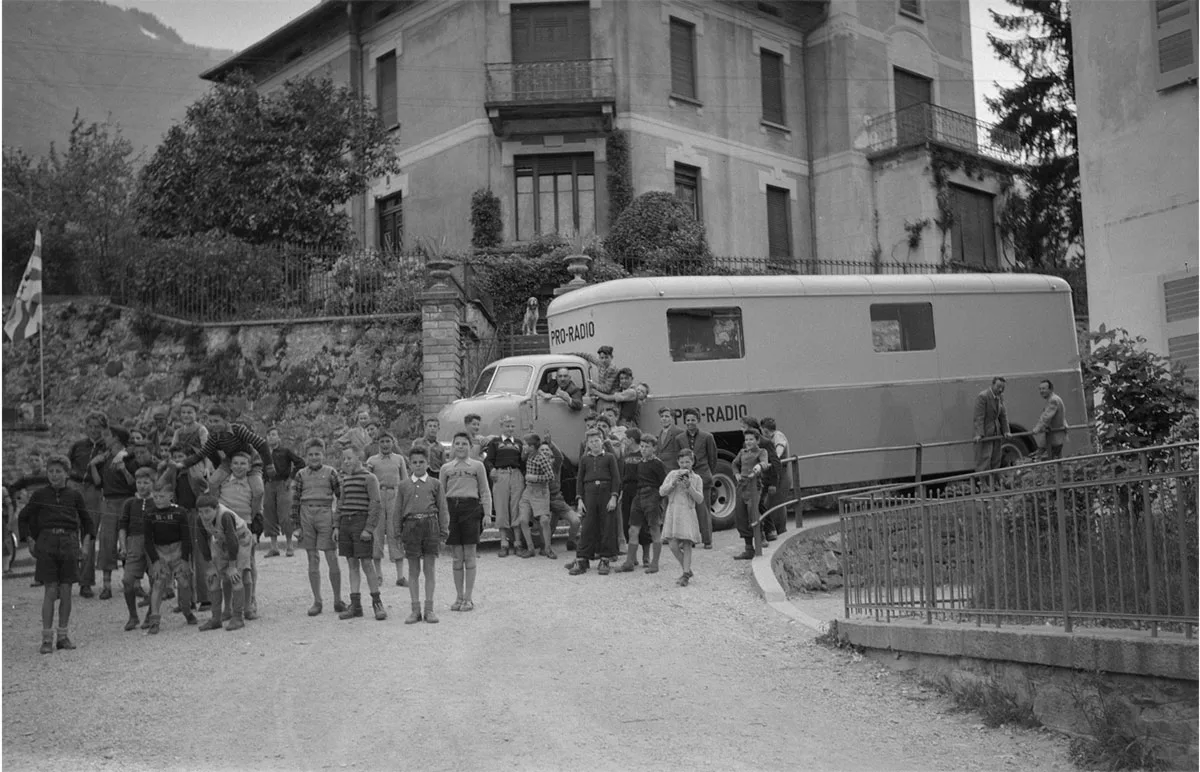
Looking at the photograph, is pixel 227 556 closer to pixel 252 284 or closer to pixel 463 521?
pixel 463 521

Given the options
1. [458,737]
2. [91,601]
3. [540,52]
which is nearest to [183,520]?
[91,601]

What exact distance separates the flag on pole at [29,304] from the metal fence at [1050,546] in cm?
1606

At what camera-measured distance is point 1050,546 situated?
317 inches

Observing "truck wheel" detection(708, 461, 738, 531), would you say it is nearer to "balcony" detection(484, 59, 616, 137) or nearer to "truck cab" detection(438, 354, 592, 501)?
"truck cab" detection(438, 354, 592, 501)

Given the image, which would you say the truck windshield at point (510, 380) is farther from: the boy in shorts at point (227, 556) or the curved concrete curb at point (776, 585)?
the boy in shorts at point (227, 556)

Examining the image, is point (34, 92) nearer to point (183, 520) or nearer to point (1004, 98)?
point (183, 520)

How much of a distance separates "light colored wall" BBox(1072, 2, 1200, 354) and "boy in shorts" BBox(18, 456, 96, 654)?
35.8 feet

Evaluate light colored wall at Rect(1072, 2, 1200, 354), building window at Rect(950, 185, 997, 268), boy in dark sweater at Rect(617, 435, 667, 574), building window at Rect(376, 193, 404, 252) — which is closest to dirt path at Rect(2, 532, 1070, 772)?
boy in dark sweater at Rect(617, 435, 667, 574)

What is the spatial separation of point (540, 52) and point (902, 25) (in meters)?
10.8

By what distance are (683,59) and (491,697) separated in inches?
963

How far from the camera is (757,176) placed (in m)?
32.2

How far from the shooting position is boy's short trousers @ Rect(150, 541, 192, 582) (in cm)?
1192

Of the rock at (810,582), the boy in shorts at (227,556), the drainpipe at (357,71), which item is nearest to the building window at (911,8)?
the drainpipe at (357,71)

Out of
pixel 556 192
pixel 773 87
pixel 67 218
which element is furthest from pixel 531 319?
pixel 773 87
